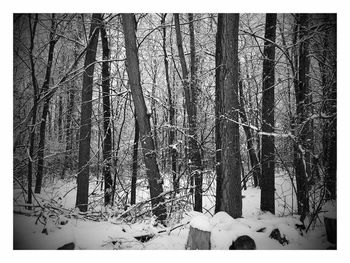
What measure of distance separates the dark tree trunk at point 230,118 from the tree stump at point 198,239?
960 mm

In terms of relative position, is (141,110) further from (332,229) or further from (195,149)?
(332,229)

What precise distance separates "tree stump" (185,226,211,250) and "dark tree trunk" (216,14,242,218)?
960 millimetres

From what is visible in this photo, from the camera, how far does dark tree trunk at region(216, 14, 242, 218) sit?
3.57m

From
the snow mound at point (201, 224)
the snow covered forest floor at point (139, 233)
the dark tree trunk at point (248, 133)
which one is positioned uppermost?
the dark tree trunk at point (248, 133)

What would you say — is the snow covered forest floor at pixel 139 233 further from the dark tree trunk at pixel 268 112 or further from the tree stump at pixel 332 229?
the dark tree trunk at pixel 268 112

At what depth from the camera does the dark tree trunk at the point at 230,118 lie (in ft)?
11.7

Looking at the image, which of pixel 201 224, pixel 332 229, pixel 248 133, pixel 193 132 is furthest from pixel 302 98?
pixel 201 224

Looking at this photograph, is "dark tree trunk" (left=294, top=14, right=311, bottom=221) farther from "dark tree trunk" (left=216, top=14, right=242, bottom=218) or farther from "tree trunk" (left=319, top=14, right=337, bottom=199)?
"dark tree trunk" (left=216, top=14, right=242, bottom=218)

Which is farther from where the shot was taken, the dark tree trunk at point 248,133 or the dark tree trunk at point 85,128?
the dark tree trunk at point 85,128

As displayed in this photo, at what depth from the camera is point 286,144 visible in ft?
14.3

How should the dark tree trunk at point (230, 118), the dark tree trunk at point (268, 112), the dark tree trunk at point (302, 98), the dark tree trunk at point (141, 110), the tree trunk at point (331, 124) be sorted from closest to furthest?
1. the tree trunk at point (331, 124)
2. the dark tree trunk at point (230, 118)
3. the dark tree trunk at point (302, 98)
4. the dark tree trunk at point (141, 110)
5. the dark tree trunk at point (268, 112)

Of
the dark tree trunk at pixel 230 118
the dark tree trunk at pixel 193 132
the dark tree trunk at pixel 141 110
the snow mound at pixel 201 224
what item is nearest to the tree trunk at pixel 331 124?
the dark tree trunk at pixel 230 118
